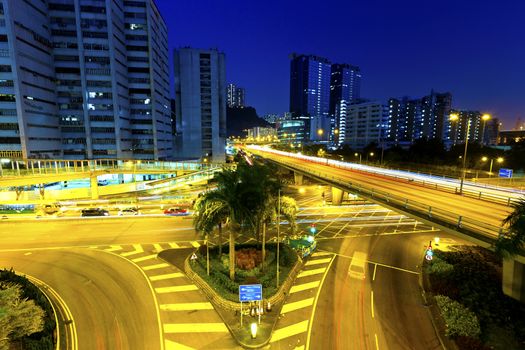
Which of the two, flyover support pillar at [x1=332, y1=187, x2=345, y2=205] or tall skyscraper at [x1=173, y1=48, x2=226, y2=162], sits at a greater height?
tall skyscraper at [x1=173, y1=48, x2=226, y2=162]

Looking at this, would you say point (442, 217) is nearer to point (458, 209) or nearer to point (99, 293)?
point (458, 209)

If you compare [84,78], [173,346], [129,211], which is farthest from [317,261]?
[84,78]

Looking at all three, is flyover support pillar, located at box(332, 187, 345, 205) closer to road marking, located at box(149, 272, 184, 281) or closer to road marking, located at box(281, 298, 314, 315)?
road marking, located at box(281, 298, 314, 315)

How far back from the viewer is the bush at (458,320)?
1712 cm

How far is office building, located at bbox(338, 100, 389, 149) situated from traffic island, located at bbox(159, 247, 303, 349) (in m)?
165

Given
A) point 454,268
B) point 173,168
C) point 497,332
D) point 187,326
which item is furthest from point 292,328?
point 173,168

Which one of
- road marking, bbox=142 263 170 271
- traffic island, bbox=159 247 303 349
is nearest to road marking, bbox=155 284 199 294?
traffic island, bbox=159 247 303 349

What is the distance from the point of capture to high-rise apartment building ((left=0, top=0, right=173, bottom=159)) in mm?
65938

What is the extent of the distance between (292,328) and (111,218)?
1333 inches

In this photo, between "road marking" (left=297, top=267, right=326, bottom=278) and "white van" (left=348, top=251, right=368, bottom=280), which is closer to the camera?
"road marking" (left=297, top=267, right=326, bottom=278)

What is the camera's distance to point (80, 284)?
22578 millimetres

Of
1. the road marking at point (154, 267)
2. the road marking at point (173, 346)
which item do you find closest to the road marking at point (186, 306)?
the road marking at point (173, 346)

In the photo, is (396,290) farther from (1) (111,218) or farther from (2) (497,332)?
(1) (111,218)

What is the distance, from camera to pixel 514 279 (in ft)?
63.5
